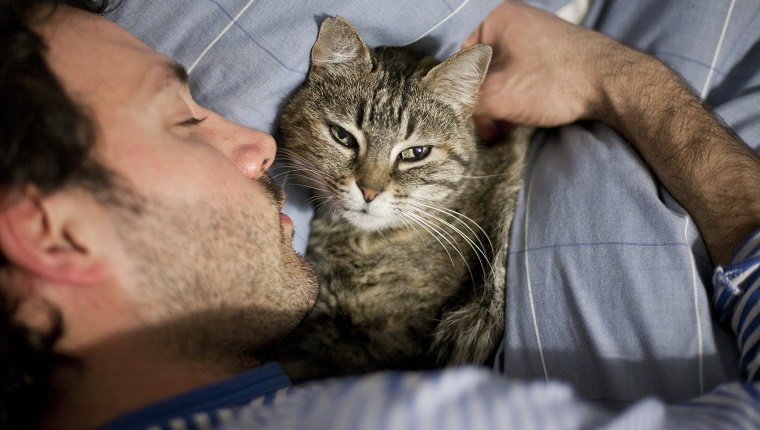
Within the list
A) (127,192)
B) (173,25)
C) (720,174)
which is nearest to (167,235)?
(127,192)

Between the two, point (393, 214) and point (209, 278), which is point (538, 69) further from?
point (209, 278)

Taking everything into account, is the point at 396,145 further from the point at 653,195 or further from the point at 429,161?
the point at 653,195

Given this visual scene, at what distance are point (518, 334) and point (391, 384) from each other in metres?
0.59

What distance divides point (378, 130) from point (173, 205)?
0.62 metres

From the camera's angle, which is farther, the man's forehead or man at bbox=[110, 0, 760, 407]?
man at bbox=[110, 0, 760, 407]

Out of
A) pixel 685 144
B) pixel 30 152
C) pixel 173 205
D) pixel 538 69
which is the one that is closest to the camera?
pixel 30 152

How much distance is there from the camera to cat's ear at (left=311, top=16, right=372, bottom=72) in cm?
138

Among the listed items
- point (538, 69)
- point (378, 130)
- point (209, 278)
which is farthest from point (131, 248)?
point (538, 69)

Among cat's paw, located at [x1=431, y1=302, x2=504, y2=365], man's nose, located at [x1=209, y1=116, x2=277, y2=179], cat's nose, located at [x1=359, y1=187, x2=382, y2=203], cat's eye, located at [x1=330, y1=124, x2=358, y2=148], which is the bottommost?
cat's paw, located at [x1=431, y1=302, x2=504, y2=365]

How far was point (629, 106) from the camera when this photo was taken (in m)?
1.52

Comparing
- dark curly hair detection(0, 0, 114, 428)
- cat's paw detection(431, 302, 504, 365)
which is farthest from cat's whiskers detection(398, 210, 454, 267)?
dark curly hair detection(0, 0, 114, 428)

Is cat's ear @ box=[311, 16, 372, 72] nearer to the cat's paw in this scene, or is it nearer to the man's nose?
the man's nose

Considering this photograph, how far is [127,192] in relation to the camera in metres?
1.00

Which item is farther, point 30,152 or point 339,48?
point 339,48
